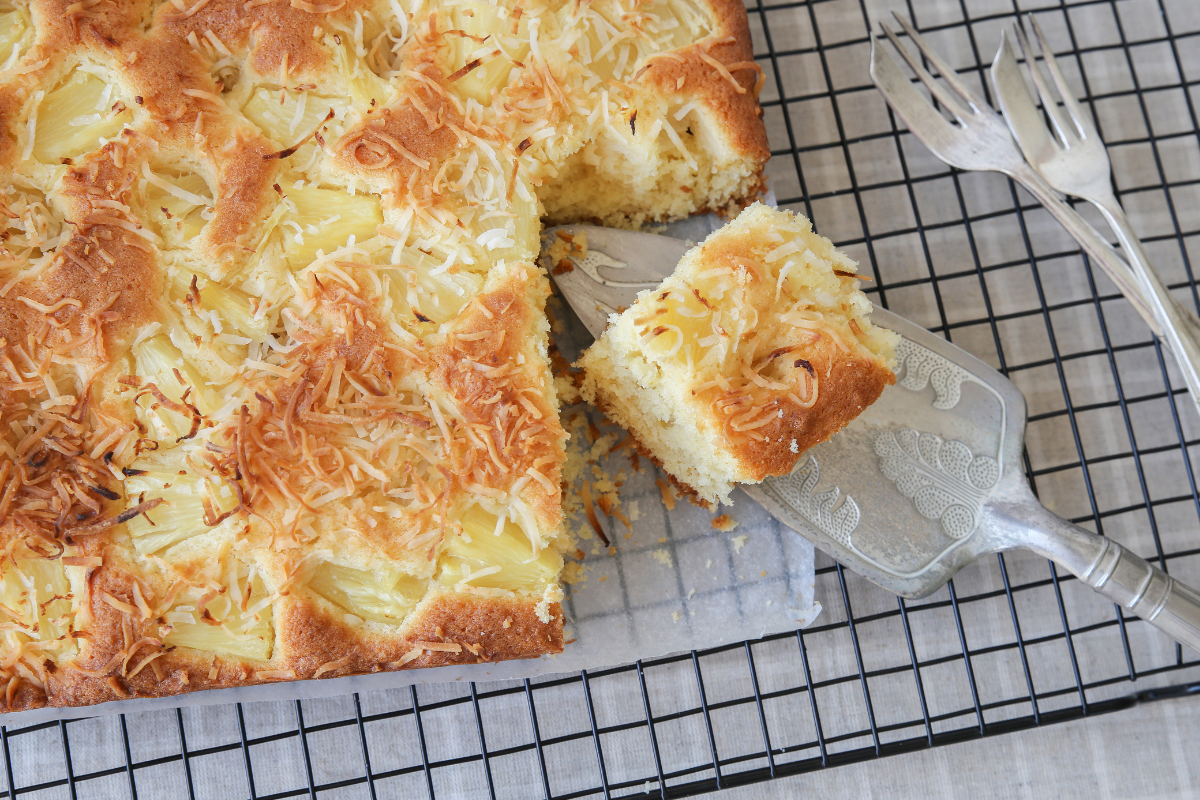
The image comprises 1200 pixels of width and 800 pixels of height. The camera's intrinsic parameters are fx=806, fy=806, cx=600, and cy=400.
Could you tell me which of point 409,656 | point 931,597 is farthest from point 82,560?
point 931,597

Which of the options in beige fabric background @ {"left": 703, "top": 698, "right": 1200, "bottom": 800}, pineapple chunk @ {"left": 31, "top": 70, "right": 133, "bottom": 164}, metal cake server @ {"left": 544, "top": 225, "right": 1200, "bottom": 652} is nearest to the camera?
pineapple chunk @ {"left": 31, "top": 70, "right": 133, "bottom": 164}

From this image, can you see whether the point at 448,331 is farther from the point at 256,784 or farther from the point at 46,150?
the point at 256,784

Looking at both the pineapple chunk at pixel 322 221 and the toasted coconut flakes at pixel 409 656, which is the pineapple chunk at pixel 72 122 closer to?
the pineapple chunk at pixel 322 221

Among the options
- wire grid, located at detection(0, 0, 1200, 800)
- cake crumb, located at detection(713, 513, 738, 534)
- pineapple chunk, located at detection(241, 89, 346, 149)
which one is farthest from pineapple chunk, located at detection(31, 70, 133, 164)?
cake crumb, located at detection(713, 513, 738, 534)

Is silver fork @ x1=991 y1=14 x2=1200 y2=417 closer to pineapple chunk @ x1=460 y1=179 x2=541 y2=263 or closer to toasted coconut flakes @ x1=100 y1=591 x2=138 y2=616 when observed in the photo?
pineapple chunk @ x1=460 y1=179 x2=541 y2=263

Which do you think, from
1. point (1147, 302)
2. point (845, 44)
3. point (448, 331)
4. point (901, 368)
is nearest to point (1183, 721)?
point (1147, 302)

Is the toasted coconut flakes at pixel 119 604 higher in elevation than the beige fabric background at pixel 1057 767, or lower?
higher

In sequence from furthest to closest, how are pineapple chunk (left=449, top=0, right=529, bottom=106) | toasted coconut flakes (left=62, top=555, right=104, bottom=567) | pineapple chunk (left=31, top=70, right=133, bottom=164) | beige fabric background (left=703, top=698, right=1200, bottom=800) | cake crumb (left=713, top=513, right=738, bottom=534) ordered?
1. beige fabric background (left=703, top=698, right=1200, bottom=800)
2. cake crumb (left=713, top=513, right=738, bottom=534)
3. pineapple chunk (left=449, top=0, right=529, bottom=106)
4. pineapple chunk (left=31, top=70, right=133, bottom=164)
5. toasted coconut flakes (left=62, top=555, right=104, bottom=567)

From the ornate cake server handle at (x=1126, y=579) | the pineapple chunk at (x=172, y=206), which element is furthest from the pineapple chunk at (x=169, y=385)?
the ornate cake server handle at (x=1126, y=579)
